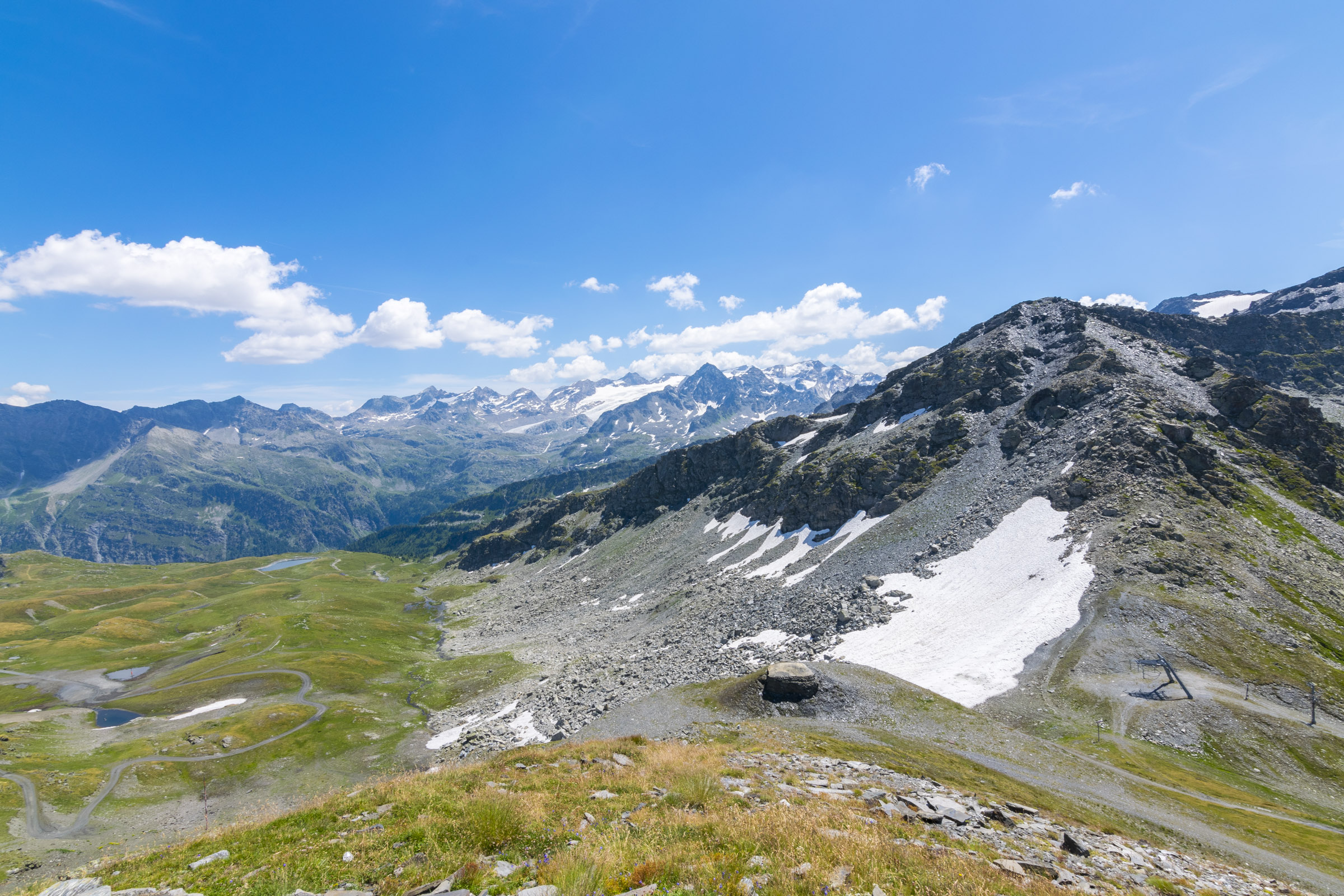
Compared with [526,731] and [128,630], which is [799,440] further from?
[128,630]

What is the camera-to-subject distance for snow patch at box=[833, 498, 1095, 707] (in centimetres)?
4353

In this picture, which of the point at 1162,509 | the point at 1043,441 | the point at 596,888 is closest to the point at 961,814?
the point at 596,888

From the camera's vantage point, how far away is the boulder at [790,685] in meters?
39.5

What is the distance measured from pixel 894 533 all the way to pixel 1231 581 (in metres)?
34.0

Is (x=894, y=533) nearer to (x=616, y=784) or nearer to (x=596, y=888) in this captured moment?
(x=616, y=784)

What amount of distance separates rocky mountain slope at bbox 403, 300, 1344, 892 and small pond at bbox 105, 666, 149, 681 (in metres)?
54.1

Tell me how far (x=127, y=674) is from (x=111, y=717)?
31243mm

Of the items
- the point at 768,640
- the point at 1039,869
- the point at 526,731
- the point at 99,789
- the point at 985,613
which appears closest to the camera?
the point at 1039,869

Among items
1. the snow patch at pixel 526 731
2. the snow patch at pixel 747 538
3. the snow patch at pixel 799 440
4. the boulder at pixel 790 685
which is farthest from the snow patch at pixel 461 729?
the snow patch at pixel 799 440

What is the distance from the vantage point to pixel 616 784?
17.0 metres

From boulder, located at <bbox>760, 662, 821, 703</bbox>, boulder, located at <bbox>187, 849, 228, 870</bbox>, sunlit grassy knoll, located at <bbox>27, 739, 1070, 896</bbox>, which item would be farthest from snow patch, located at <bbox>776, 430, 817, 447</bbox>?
boulder, located at <bbox>187, 849, 228, 870</bbox>

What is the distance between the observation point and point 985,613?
5122 centimetres

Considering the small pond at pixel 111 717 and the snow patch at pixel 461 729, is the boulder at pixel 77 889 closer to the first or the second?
the snow patch at pixel 461 729

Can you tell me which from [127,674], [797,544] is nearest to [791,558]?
[797,544]
